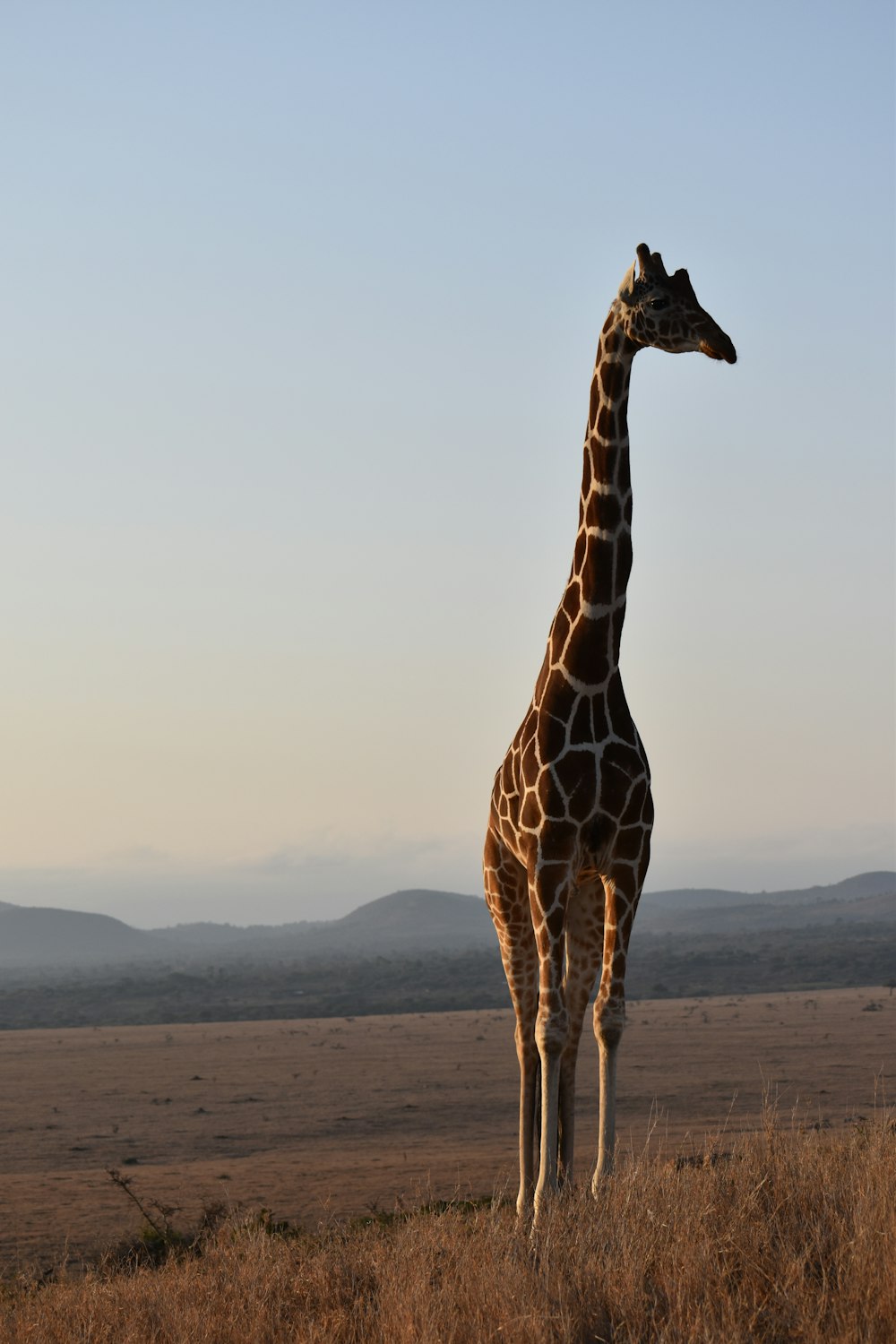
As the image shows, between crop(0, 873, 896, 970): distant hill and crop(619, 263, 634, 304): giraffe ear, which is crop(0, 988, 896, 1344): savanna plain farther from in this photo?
crop(0, 873, 896, 970): distant hill

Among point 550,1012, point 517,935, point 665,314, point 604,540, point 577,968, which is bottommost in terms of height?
point 550,1012

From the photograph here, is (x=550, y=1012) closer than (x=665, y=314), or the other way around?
(x=550, y=1012)

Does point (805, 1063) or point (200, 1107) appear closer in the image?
point (200, 1107)

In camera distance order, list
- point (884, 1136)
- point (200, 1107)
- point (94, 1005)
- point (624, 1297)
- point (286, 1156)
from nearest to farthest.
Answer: point (624, 1297)
point (884, 1136)
point (286, 1156)
point (200, 1107)
point (94, 1005)

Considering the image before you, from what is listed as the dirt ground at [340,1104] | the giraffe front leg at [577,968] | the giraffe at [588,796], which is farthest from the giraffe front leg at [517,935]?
the dirt ground at [340,1104]

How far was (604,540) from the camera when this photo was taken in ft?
29.2

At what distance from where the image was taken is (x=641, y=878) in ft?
28.5

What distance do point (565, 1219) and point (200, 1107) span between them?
21.1m

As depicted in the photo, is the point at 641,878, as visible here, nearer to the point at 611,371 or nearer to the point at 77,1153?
the point at 611,371

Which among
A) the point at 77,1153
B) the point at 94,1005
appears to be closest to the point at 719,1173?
the point at 77,1153

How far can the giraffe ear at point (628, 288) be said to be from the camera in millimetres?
8672

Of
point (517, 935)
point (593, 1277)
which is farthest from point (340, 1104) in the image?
point (593, 1277)

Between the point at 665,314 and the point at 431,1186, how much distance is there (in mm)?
11861

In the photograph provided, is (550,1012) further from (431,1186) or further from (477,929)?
(477,929)
